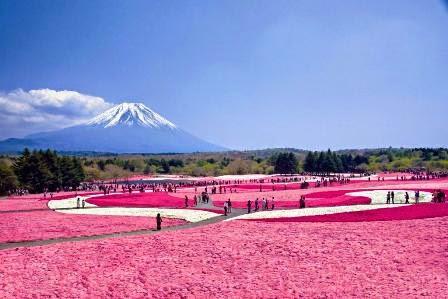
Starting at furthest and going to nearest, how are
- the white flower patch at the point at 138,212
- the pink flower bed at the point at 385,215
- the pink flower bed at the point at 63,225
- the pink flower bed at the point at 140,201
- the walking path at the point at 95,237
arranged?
1. the pink flower bed at the point at 140,201
2. the white flower patch at the point at 138,212
3. the pink flower bed at the point at 385,215
4. the pink flower bed at the point at 63,225
5. the walking path at the point at 95,237

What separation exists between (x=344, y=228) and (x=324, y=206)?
1734 cm

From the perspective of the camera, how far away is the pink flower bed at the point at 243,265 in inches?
762

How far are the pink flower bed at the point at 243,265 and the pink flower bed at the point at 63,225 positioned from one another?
516cm

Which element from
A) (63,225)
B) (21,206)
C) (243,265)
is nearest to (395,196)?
(63,225)

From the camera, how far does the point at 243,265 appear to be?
23.2 meters

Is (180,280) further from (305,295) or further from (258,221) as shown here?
(258,221)

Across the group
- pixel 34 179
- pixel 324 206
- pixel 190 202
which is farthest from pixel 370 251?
pixel 34 179

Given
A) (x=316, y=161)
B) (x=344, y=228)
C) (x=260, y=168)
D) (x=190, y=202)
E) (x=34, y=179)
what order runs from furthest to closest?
(x=260, y=168) < (x=316, y=161) < (x=34, y=179) < (x=190, y=202) < (x=344, y=228)

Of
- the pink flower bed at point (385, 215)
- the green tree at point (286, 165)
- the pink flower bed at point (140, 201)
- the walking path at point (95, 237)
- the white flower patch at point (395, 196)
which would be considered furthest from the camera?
the green tree at point (286, 165)

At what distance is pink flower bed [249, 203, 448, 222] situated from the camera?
113 ft

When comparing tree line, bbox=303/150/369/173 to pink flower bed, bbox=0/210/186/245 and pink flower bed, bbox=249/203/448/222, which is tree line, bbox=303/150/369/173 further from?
pink flower bed, bbox=0/210/186/245

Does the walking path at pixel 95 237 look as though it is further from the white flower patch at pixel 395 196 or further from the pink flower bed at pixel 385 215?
the white flower patch at pixel 395 196

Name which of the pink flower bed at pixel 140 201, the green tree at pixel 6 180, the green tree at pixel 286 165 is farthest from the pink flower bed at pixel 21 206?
the green tree at pixel 286 165

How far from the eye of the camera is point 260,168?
6791 inches
